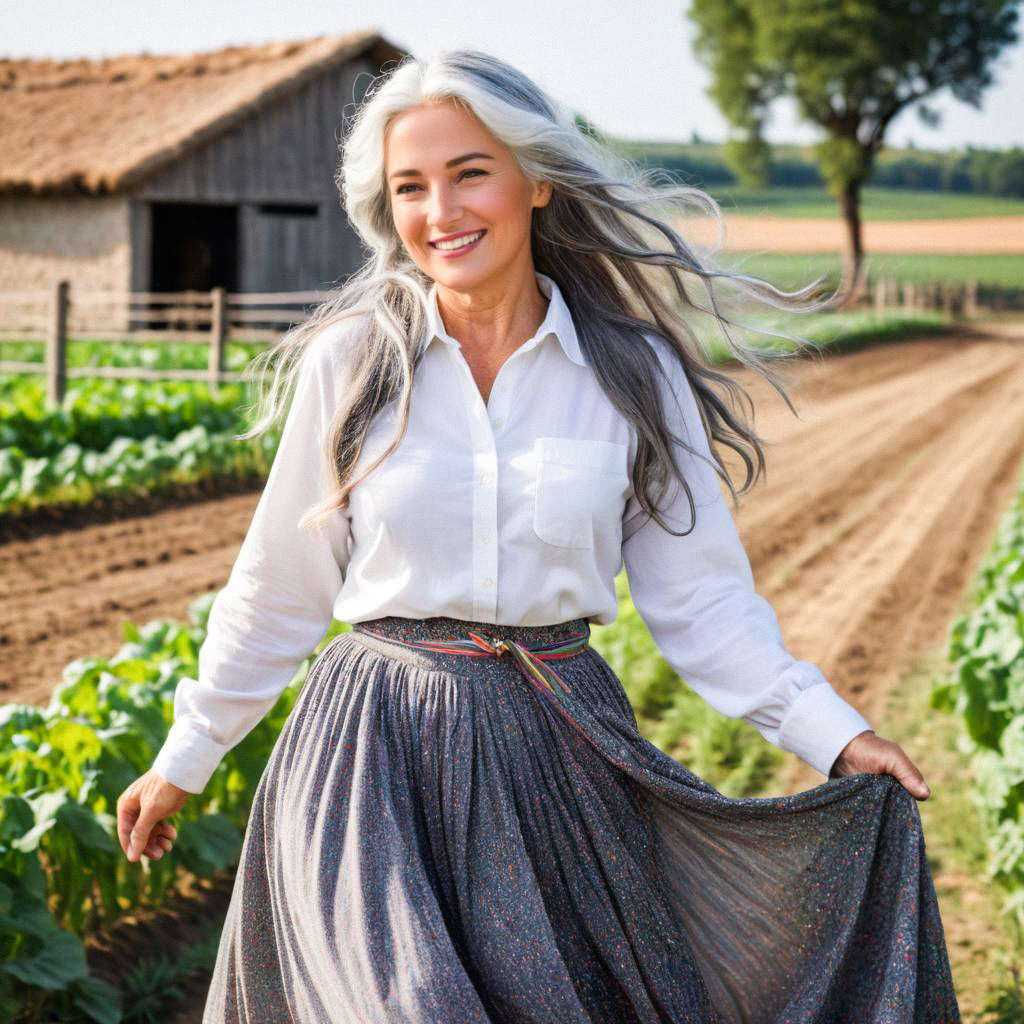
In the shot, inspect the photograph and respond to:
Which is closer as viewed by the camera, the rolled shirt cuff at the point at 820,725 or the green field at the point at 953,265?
the rolled shirt cuff at the point at 820,725

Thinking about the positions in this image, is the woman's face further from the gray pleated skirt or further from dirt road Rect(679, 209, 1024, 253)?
dirt road Rect(679, 209, 1024, 253)

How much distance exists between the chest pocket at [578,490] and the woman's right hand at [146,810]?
27.3 inches

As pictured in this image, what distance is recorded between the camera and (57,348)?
1127 centimetres

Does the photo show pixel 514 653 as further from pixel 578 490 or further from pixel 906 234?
pixel 906 234

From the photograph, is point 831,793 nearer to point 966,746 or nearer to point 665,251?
point 665,251

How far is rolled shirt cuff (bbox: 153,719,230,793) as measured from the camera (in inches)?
86.8

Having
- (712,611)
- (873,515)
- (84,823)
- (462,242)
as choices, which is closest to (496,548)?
(712,611)

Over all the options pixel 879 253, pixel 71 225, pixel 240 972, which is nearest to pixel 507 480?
pixel 240 972

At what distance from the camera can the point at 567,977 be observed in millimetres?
1932

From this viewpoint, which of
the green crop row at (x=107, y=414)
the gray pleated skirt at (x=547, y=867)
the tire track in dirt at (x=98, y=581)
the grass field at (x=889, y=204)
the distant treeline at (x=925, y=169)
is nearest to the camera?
the gray pleated skirt at (x=547, y=867)

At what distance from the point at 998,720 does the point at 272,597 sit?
2.68 meters

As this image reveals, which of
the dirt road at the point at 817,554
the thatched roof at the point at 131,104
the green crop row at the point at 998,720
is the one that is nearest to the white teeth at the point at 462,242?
the dirt road at the point at 817,554

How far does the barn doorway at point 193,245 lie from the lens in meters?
21.0

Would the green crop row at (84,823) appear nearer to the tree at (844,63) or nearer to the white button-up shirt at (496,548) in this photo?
the white button-up shirt at (496,548)
